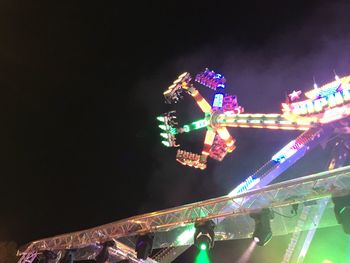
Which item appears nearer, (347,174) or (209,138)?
(347,174)

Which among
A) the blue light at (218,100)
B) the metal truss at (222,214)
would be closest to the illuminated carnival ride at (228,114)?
the blue light at (218,100)

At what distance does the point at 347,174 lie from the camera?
6879 millimetres

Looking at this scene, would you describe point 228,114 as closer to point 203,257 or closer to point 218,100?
point 218,100

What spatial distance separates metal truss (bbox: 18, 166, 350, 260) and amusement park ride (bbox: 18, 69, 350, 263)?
0.06 feet

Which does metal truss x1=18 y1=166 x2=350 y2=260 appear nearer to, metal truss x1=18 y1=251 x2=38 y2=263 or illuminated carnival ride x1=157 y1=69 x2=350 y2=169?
metal truss x1=18 y1=251 x2=38 y2=263

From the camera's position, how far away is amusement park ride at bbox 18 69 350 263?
7.54m

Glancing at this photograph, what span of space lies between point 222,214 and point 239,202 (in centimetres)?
43

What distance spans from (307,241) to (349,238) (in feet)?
6.80

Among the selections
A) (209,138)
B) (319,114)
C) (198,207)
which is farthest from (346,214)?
(209,138)

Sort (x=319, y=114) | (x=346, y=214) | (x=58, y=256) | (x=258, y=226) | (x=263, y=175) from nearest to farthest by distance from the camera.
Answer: (x=346, y=214) → (x=258, y=226) → (x=58, y=256) → (x=319, y=114) → (x=263, y=175)

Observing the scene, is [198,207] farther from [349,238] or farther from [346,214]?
[349,238]

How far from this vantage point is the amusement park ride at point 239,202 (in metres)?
7.54

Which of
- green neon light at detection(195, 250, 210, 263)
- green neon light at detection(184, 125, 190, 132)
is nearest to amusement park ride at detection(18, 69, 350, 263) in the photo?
green neon light at detection(184, 125, 190, 132)

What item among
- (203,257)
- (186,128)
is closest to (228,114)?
(186,128)
